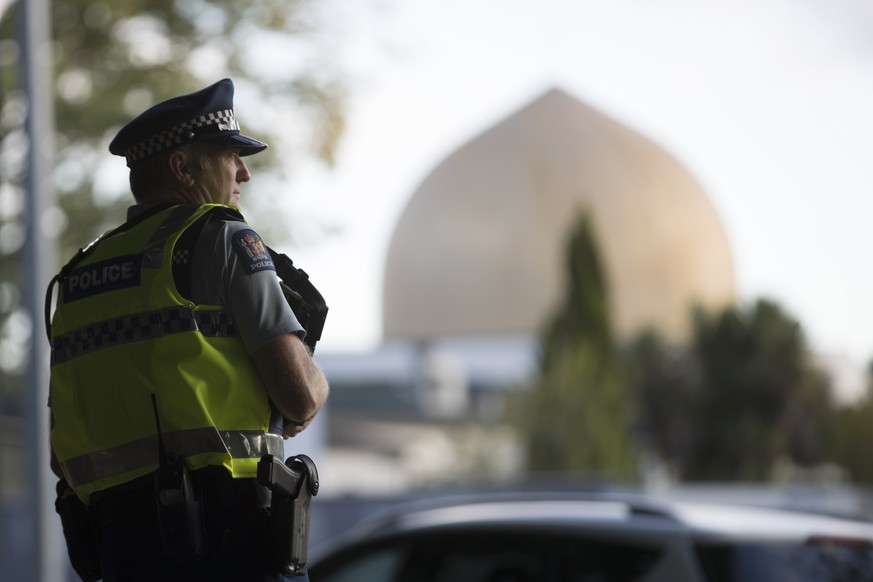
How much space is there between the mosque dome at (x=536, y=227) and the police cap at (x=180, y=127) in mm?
59605

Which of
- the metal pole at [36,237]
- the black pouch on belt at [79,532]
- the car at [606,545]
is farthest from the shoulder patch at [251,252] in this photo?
the metal pole at [36,237]

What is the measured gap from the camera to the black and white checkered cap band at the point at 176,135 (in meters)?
2.76

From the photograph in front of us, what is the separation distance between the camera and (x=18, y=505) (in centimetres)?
1457

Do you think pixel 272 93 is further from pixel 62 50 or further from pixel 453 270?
pixel 453 270

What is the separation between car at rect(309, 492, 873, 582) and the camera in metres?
4.41

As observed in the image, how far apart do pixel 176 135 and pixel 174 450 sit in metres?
0.58

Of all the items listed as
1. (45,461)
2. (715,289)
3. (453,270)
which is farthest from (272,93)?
(715,289)

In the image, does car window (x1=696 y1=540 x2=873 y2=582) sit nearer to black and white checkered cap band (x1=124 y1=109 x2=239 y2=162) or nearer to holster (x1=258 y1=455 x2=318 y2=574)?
holster (x1=258 y1=455 x2=318 y2=574)

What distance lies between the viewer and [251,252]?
8.72 feet

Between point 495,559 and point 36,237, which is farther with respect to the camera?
point 36,237

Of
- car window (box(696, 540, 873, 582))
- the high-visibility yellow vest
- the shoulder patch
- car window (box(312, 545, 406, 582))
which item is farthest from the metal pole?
the shoulder patch

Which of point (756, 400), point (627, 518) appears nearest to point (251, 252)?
point (627, 518)

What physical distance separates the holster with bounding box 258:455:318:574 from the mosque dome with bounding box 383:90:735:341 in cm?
5975

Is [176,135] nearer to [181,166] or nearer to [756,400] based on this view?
[181,166]
